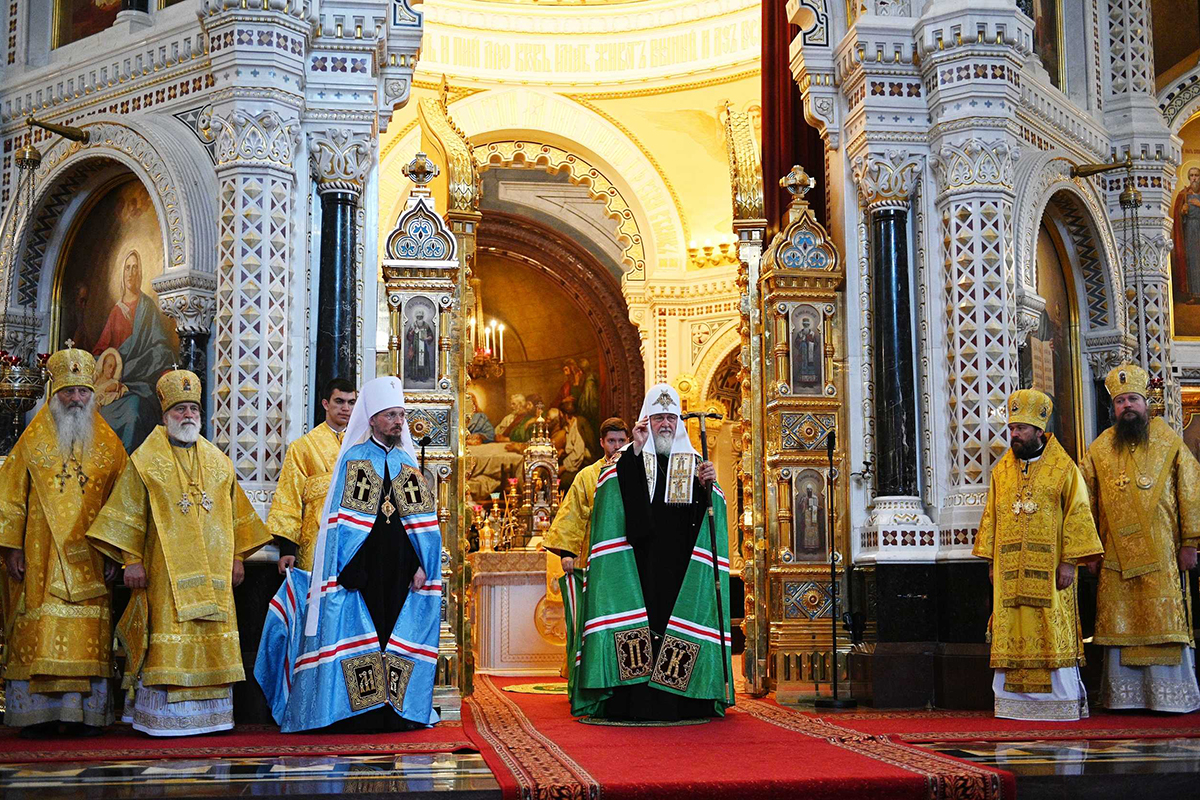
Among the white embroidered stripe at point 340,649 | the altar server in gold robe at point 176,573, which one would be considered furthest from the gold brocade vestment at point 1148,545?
the altar server in gold robe at point 176,573

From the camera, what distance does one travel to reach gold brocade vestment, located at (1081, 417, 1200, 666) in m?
7.29

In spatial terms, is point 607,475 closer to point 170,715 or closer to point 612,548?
point 612,548

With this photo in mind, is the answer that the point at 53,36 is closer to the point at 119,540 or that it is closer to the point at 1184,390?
the point at 119,540

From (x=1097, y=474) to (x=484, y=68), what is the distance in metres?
9.78

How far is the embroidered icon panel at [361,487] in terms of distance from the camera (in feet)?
22.1

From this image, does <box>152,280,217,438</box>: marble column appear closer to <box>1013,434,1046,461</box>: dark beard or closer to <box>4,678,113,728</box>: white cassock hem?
<box>4,678,113,728</box>: white cassock hem

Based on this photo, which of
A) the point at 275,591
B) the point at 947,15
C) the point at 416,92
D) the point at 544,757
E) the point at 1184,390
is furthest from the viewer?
the point at 416,92

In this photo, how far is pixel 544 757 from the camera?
223 inches

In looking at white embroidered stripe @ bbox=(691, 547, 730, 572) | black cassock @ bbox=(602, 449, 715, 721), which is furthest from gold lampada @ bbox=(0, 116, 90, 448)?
white embroidered stripe @ bbox=(691, 547, 730, 572)

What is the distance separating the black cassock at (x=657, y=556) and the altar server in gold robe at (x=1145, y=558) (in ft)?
7.26

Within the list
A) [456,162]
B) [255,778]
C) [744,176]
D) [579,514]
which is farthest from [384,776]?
[744,176]

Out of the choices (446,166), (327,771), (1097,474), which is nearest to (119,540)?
(327,771)

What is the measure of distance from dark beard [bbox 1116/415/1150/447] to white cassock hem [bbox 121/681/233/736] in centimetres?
490

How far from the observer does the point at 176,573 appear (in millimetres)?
6566
